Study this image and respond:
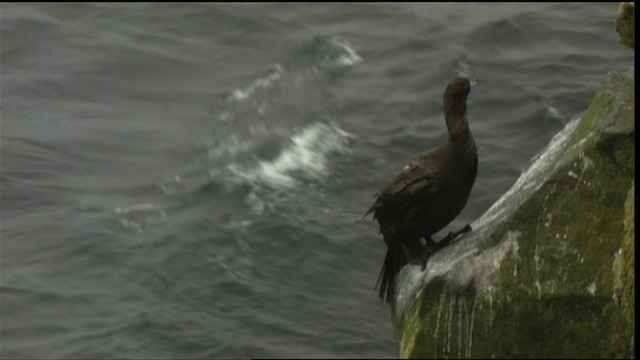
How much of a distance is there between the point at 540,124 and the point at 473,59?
2.40 meters

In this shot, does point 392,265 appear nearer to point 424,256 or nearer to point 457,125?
point 424,256

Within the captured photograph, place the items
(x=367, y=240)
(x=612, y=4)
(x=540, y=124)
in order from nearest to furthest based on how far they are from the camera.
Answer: (x=367, y=240) < (x=540, y=124) < (x=612, y=4)

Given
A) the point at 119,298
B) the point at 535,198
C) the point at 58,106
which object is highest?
the point at 58,106

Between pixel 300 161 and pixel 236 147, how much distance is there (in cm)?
92

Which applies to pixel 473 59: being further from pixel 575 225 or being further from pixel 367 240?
pixel 575 225

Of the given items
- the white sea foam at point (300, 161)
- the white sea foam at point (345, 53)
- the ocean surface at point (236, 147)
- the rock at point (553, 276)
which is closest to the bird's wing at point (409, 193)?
the rock at point (553, 276)

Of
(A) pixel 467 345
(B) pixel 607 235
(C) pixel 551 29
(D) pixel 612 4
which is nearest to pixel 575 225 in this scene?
(B) pixel 607 235

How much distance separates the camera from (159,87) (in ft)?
58.9

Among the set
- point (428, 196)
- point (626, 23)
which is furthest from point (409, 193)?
point (626, 23)

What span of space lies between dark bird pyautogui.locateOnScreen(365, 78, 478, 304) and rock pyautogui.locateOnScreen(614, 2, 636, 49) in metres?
0.95

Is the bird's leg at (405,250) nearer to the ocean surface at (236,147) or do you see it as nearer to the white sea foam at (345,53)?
the ocean surface at (236,147)

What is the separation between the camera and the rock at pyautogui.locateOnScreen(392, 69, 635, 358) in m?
6.18

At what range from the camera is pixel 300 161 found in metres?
15.7

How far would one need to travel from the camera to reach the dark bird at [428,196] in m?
7.53
